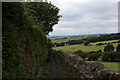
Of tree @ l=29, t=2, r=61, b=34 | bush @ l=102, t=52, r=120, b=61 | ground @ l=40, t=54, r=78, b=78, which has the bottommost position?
bush @ l=102, t=52, r=120, b=61

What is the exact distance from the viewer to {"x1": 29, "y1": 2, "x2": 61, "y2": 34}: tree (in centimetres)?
2567

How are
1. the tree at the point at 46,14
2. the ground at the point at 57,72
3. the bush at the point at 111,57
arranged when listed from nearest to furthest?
the ground at the point at 57,72, the tree at the point at 46,14, the bush at the point at 111,57

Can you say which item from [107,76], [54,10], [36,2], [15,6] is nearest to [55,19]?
[54,10]

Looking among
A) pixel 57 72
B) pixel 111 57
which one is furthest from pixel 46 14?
pixel 57 72

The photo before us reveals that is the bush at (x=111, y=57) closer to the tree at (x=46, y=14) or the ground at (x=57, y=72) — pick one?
the tree at (x=46, y=14)

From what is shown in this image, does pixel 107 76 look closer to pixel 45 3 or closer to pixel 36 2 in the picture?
pixel 36 2

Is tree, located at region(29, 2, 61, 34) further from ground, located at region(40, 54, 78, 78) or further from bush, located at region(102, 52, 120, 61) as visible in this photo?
bush, located at region(102, 52, 120, 61)

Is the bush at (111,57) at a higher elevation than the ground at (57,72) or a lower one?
lower

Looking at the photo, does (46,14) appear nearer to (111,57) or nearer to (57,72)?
(111,57)

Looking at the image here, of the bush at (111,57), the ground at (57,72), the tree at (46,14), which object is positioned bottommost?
the bush at (111,57)

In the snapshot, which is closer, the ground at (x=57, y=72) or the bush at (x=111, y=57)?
the ground at (x=57, y=72)

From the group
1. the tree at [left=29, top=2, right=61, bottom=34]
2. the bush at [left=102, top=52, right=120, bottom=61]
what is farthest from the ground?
the bush at [left=102, top=52, right=120, bottom=61]

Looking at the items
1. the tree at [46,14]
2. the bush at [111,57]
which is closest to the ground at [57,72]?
the tree at [46,14]

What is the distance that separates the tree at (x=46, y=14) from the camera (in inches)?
1011
